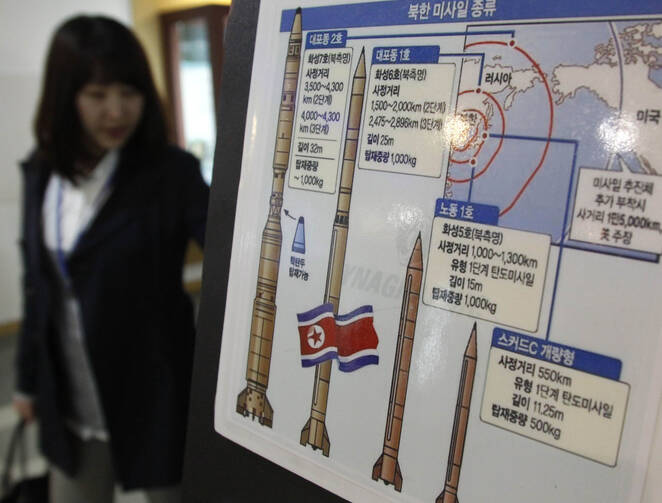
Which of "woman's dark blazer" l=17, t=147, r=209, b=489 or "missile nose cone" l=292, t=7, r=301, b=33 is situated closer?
"missile nose cone" l=292, t=7, r=301, b=33

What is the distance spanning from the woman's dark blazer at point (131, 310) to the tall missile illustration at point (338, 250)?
30.0 inches

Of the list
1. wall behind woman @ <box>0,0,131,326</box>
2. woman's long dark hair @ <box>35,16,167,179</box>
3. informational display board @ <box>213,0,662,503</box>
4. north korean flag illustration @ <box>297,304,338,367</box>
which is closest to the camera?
informational display board @ <box>213,0,662,503</box>

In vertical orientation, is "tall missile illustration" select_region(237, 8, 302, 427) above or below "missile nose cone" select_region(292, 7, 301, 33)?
below

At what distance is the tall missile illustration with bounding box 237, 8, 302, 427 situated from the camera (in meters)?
0.40

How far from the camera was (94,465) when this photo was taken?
47.1 inches

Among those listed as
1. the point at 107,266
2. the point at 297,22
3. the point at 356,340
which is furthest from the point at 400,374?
the point at 107,266

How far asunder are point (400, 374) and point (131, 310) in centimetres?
88

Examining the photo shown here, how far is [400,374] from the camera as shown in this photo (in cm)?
35

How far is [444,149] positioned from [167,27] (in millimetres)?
3154

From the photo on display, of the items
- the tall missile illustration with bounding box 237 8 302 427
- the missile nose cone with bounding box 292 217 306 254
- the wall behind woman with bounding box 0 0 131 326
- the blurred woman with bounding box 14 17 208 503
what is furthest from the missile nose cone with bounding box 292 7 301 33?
the wall behind woman with bounding box 0 0 131 326

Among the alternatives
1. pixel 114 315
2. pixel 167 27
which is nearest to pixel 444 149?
pixel 114 315

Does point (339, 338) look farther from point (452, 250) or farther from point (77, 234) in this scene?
point (77, 234)

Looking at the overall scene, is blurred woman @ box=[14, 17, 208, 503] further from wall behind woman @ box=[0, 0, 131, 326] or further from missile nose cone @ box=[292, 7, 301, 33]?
wall behind woman @ box=[0, 0, 131, 326]

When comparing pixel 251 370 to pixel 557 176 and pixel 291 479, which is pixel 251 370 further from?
pixel 557 176
